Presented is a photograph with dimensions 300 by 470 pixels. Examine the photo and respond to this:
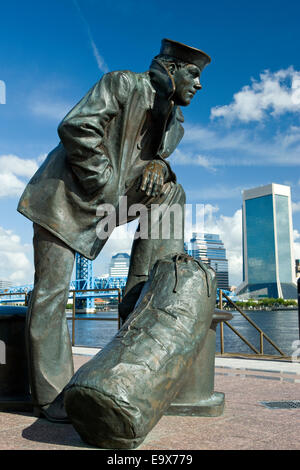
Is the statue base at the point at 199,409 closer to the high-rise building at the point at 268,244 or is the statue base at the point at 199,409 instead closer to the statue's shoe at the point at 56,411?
the statue's shoe at the point at 56,411

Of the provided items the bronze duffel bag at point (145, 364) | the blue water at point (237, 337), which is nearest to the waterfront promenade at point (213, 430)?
the bronze duffel bag at point (145, 364)

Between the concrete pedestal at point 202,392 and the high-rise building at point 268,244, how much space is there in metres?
129

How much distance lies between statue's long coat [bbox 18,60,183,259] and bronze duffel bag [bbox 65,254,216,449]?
0.58 m

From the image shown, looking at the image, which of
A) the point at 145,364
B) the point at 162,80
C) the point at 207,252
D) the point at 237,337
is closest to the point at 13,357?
the point at 145,364

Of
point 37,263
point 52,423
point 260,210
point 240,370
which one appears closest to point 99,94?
point 37,263

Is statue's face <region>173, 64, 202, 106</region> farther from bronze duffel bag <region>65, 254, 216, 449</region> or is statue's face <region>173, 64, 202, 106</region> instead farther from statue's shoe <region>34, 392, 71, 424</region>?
statue's shoe <region>34, 392, 71, 424</region>

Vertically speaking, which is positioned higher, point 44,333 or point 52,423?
point 44,333

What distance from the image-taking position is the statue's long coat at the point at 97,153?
2611 mm

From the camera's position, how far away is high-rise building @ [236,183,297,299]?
13238 cm

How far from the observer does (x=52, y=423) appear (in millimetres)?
2641
